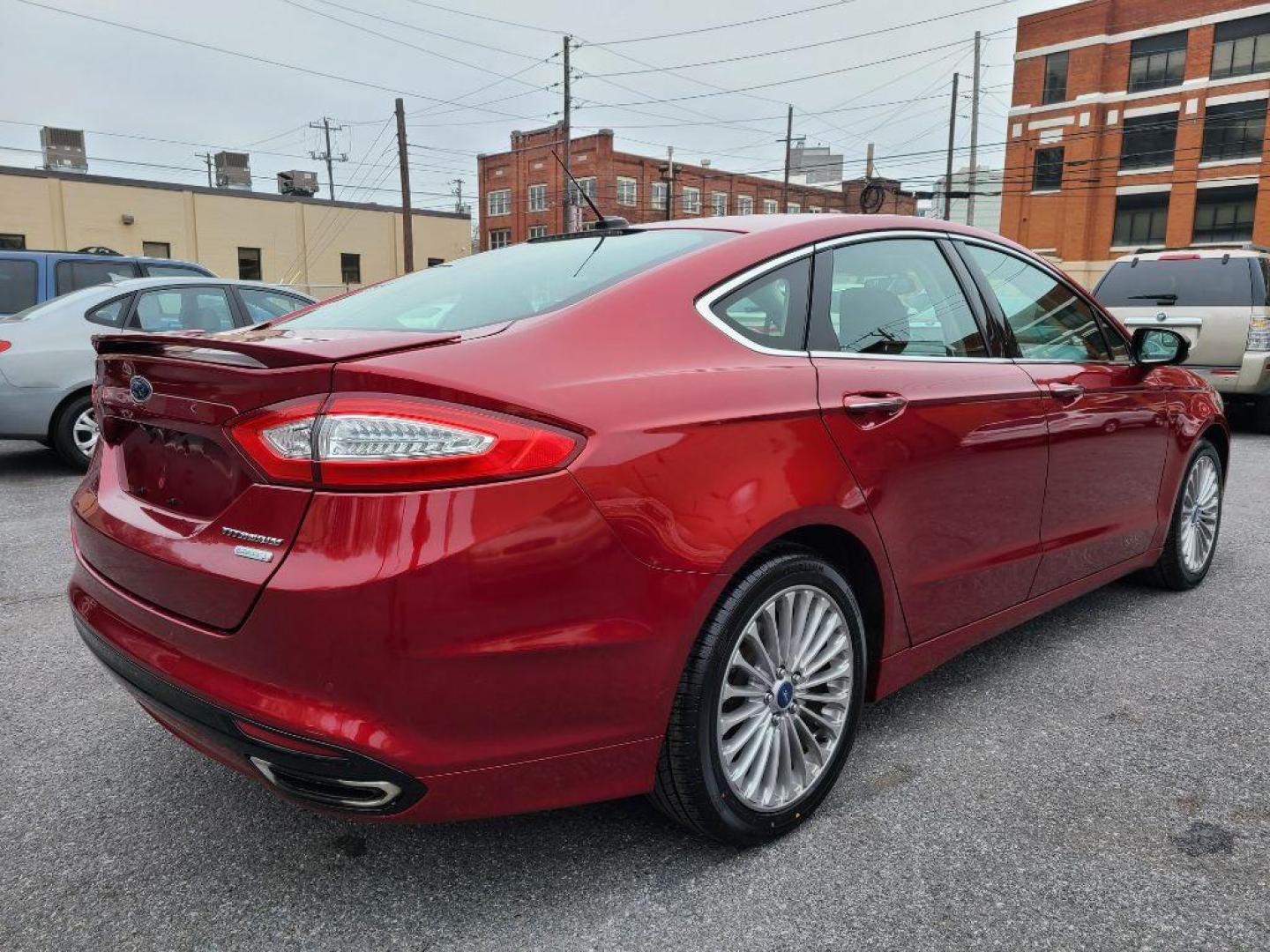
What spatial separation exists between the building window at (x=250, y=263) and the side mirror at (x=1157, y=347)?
37.2 meters

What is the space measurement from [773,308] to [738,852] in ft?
4.48

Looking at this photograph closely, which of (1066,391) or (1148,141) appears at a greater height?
(1148,141)

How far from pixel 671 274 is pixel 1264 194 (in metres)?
45.1

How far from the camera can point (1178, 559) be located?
4.20 m

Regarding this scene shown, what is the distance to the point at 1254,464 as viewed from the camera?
8.00 m

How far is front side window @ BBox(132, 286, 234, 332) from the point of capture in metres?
7.50

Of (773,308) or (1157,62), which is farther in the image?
(1157,62)

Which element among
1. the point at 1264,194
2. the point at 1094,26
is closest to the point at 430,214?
the point at 1094,26

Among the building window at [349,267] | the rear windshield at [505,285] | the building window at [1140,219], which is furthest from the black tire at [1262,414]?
the building window at [1140,219]

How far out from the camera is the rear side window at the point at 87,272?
905 cm

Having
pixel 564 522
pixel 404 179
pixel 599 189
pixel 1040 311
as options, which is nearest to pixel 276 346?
pixel 564 522

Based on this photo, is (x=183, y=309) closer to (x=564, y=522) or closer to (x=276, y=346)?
(x=276, y=346)

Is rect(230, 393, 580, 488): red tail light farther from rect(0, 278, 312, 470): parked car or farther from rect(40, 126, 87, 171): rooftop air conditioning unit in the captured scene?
rect(40, 126, 87, 171): rooftop air conditioning unit

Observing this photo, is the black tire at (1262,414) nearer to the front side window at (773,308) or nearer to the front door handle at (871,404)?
the front door handle at (871,404)
